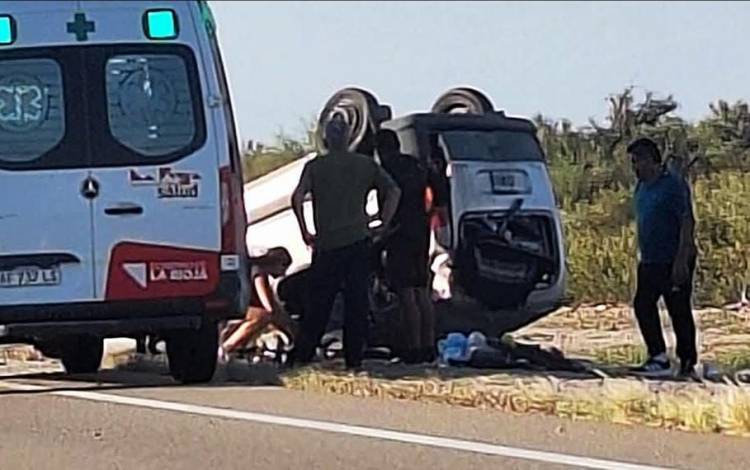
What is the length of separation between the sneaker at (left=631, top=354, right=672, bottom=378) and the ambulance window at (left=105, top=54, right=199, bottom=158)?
11.2 feet

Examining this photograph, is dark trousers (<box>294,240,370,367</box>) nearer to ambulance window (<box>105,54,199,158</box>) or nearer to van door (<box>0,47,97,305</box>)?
ambulance window (<box>105,54,199,158</box>)

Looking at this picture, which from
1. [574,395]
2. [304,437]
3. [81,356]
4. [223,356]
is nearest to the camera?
[304,437]

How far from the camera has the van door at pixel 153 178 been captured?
42.4 feet

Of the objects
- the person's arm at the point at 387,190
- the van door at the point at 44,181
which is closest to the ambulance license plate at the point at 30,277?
the van door at the point at 44,181

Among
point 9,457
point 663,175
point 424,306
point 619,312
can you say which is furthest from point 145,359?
point 619,312

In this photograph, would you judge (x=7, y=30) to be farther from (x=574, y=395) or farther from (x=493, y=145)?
(x=493, y=145)

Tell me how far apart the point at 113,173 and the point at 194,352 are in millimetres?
1464

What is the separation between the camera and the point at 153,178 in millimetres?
12945

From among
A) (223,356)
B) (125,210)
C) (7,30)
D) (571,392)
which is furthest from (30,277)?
(571,392)

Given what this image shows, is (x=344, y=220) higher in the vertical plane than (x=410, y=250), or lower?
higher

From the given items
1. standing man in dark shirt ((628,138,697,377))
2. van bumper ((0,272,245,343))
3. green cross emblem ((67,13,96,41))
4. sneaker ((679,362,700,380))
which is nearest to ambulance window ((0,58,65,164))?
green cross emblem ((67,13,96,41))

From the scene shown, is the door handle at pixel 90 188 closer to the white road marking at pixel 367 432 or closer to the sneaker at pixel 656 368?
the white road marking at pixel 367 432

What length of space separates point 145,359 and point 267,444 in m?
5.33

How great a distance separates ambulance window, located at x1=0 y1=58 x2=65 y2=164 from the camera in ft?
41.8
